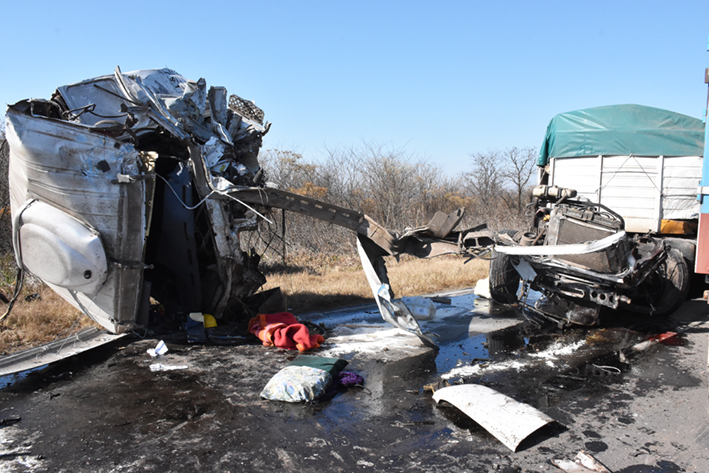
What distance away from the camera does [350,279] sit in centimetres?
1085

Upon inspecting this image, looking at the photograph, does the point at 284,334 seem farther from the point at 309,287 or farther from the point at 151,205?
the point at 309,287

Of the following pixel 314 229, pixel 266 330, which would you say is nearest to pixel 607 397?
pixel 266 330

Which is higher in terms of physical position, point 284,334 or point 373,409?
point 284,334

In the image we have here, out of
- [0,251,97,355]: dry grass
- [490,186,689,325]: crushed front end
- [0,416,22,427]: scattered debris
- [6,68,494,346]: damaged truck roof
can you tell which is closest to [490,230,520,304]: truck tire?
[490,186,689,325]: crushed front end

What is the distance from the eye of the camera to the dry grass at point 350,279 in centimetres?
930

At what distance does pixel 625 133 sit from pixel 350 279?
20.9 feet

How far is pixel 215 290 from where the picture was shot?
7.27 m

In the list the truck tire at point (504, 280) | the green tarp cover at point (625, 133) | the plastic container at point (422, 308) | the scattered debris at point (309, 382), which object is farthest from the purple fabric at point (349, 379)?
the green tarp cover at point (625, 133)

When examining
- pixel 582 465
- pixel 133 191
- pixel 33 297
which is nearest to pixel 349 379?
pixel 582 465

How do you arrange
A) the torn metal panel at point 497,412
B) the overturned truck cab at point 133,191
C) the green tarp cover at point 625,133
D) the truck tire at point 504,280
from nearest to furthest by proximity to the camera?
the torn metal panel at point 497,412 < the overturned truck cab at point 133,191 < the truck tire at point 504,280 < the green tarp cover at point 625,133

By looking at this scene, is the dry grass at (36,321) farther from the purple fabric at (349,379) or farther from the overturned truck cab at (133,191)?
the purple fabric at (349,379)

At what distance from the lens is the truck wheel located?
7.47m

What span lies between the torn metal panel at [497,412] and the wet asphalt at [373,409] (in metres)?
0.09

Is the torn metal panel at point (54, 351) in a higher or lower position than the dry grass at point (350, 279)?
lower
